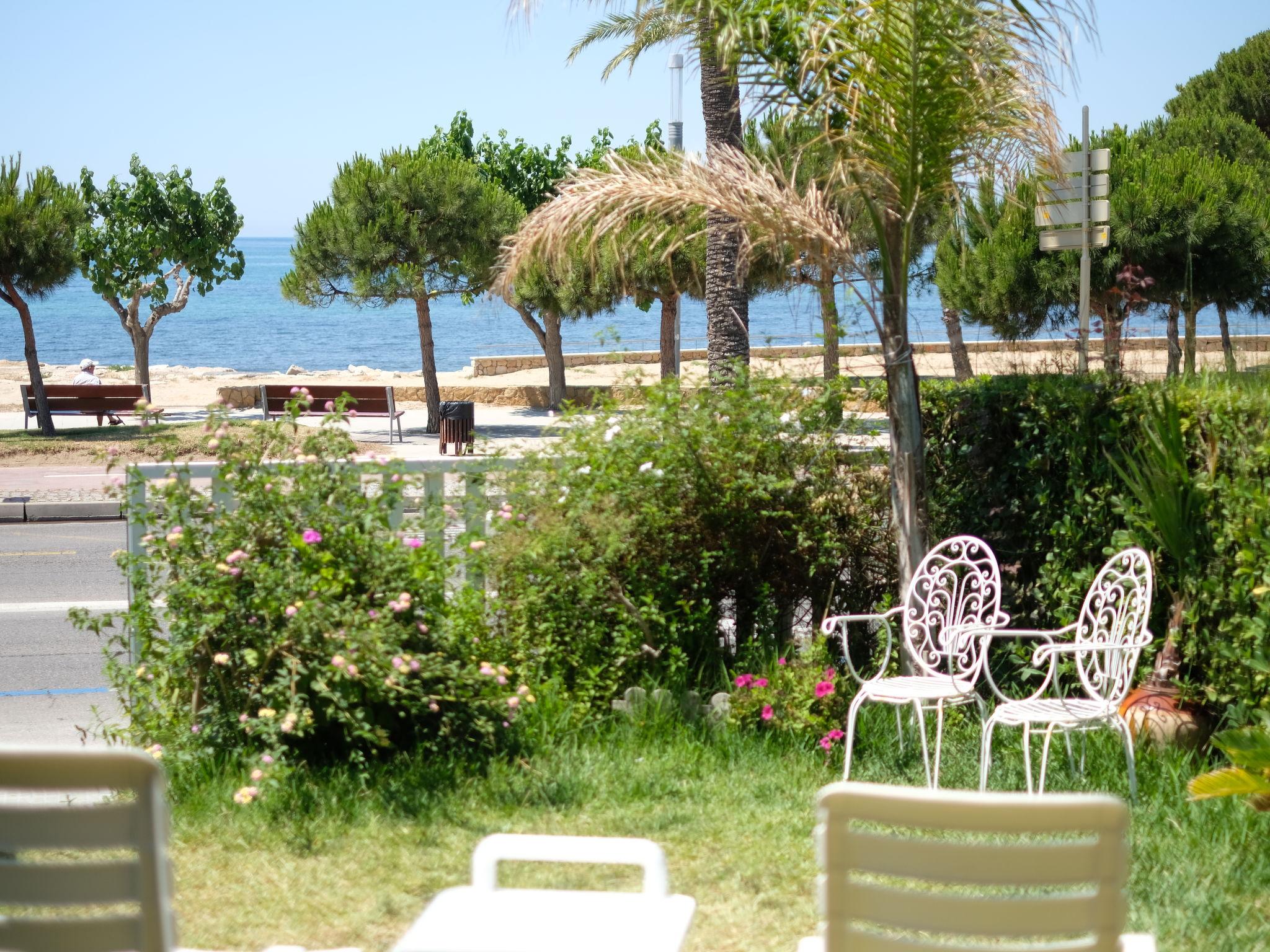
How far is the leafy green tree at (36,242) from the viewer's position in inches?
809

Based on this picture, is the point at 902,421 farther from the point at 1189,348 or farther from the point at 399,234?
the point at 399,234

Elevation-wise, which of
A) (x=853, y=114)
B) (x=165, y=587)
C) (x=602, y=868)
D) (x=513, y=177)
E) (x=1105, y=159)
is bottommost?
(x=602, y=868)

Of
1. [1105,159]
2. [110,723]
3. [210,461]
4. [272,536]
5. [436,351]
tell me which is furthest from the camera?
[436,351]

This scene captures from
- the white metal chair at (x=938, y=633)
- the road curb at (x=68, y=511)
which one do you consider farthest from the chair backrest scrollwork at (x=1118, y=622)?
the road curb at (x=68, y=511)

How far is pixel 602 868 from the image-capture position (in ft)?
13.5

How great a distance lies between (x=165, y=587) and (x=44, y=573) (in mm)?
6362

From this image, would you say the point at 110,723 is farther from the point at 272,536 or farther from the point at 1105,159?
the point at 1105,159

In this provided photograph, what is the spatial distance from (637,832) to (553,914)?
1.59 m

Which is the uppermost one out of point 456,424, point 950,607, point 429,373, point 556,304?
point 556,304

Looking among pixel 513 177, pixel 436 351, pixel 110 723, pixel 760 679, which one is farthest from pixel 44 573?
pixel 436 351

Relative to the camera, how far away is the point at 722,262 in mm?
9883

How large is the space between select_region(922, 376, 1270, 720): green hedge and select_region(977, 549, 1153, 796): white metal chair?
1.04ft

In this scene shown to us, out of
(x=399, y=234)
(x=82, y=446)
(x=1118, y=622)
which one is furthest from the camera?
(x=399, y=234)

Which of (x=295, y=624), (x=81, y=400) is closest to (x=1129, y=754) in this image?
(x=295, y=624)
